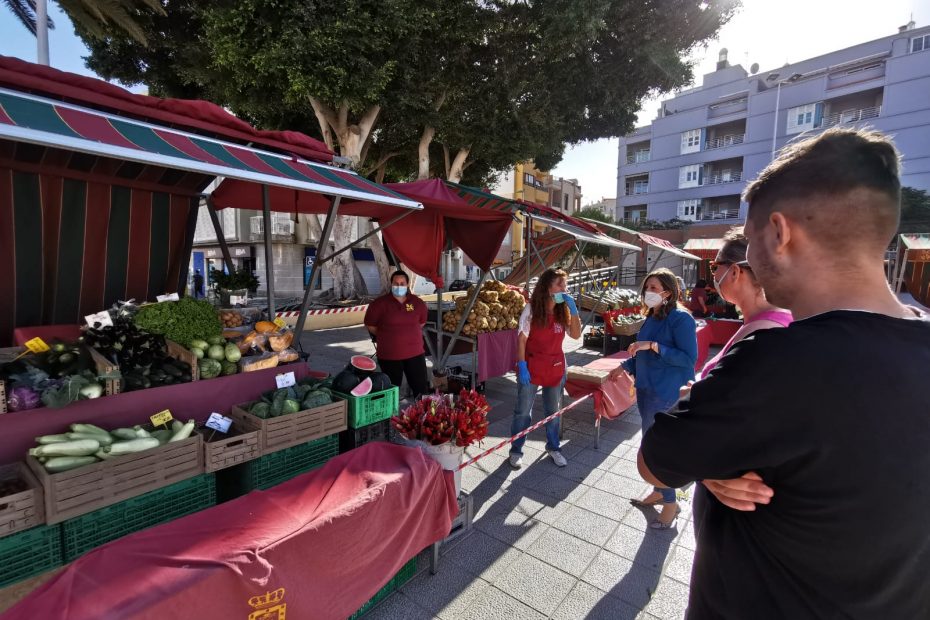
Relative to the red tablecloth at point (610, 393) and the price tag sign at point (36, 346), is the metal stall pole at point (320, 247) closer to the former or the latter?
the price tag sign at point (36, 346)

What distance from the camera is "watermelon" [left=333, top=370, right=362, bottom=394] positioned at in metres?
3.35

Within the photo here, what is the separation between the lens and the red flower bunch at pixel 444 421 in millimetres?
2890

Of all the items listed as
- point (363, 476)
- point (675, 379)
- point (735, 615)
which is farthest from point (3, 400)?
point (675, 379)

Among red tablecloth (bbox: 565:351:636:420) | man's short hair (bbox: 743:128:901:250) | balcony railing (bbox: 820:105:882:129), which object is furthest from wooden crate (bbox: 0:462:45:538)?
balcony railing (bbox: 820:105:882:129)

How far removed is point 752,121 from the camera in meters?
34.4

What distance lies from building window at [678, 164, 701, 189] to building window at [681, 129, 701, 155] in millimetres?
1421

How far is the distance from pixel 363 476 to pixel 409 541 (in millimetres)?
476

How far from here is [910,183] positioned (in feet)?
96.7

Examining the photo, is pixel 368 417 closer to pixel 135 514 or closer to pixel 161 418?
pixel 161 418

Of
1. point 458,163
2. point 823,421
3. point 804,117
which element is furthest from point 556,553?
point 804,117

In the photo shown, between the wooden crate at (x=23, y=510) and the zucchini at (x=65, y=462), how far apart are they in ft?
0.27

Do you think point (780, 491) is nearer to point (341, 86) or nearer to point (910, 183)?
point (341, 86)

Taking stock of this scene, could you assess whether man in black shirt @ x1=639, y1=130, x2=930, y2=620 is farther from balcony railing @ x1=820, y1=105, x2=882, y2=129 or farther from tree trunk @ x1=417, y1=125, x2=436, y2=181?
balcony railing @ x1=820, y1=105, x2=882, y2=129

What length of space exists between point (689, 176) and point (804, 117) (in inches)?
333
